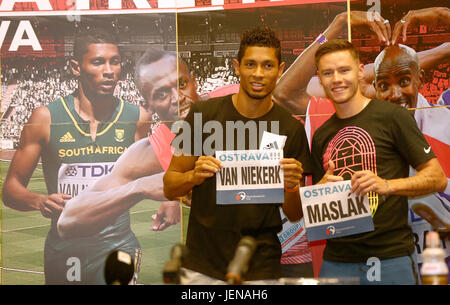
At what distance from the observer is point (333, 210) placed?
2.97 m

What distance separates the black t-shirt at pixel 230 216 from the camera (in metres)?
2.88

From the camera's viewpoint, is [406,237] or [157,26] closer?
[406,237]

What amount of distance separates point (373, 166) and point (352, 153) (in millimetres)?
141

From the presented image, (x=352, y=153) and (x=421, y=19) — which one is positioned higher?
(x=421, y=19)

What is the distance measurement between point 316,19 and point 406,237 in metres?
2.20

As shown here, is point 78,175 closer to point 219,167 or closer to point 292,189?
point 219,167

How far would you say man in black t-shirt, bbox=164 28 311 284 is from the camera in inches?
113

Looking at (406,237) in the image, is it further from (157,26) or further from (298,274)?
(157,26)

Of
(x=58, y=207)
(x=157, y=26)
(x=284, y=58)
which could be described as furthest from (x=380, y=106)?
(x=58, y=207)

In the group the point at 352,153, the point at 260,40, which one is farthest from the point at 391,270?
the point at 260,40

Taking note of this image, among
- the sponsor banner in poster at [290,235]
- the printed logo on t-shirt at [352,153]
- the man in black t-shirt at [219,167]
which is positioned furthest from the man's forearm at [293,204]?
the sponsor banner in poster at [290,235]

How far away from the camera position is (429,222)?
14.1ft

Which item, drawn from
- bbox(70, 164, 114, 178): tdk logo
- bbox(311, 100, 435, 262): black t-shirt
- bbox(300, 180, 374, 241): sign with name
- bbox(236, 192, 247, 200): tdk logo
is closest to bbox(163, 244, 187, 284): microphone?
bbox(236, 192, 247, 200): tdk logo

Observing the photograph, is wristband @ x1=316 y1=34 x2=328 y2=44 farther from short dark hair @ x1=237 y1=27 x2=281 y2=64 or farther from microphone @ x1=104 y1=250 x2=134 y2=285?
microphone @ x1=104 y1=250 x2=134 y2=285
